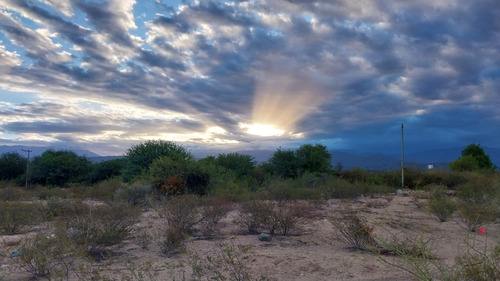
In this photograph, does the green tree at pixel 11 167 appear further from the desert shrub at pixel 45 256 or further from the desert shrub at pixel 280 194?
the desert shrub at pixel 45 256

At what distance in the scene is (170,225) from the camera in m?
10.5

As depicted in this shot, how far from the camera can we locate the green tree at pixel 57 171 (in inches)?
1650

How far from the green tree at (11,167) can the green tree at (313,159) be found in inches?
1190

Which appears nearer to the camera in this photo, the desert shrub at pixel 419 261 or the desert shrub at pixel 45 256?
the desert shrub at pixel 419 261

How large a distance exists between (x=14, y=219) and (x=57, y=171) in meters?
32.8

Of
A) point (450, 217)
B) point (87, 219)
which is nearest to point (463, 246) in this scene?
point (450, 217)

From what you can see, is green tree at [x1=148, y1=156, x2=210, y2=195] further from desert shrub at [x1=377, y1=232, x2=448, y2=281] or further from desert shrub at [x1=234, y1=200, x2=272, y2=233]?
desert shrub at [x1=377, y1=232, x2=448, y2=281]

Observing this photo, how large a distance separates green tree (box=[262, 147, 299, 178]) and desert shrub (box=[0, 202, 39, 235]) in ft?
82.4

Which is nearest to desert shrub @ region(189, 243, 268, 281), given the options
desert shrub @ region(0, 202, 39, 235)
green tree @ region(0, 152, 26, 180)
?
desert shrub @ region(0, 202, 39, 235)

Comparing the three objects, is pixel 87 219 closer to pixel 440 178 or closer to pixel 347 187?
pixel 347 187

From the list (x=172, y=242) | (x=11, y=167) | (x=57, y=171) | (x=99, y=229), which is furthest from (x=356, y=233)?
(x=11, y=167)

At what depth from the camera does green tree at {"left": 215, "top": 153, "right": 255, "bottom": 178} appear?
35569 millimetres

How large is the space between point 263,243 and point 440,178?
94.9ft

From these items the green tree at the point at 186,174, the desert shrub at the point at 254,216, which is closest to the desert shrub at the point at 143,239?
the desert shrub at the point at 254,216
